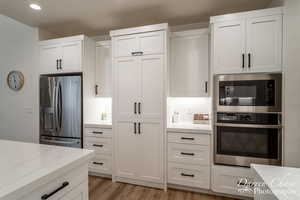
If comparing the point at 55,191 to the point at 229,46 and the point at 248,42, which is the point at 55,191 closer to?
the point at 229,46

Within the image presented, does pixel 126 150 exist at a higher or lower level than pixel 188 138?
lower

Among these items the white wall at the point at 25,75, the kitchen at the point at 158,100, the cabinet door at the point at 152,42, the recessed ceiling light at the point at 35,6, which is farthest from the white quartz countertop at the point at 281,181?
the white wall at the point at 25,75

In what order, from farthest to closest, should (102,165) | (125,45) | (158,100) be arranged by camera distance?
(102,165)
(125,45)
(158,100)

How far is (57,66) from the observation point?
10.0ft

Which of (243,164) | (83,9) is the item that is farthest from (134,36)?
(243,164)

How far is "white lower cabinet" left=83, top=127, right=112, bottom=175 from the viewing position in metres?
2.79

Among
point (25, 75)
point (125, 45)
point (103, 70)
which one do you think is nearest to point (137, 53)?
point (125, 45)

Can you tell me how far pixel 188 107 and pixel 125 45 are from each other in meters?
1.53

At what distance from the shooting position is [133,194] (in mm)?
2346

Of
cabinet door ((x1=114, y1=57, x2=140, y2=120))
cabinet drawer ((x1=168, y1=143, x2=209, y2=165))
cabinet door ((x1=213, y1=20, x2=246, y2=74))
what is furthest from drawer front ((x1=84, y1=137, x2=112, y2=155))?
cabinet door ((x1=213, y1=20, x2=246, y2=74))

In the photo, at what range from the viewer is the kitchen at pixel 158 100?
1.98 metres

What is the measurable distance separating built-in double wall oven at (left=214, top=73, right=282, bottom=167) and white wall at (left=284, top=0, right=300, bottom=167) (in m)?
0.08

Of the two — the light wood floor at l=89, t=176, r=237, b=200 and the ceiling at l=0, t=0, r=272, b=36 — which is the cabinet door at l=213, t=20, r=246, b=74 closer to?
the ceiling at l=0, t=0, r=272, b=36

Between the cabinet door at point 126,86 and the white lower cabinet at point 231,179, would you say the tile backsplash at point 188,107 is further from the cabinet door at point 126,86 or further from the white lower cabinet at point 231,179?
the white lower cabinet at point 231,179
